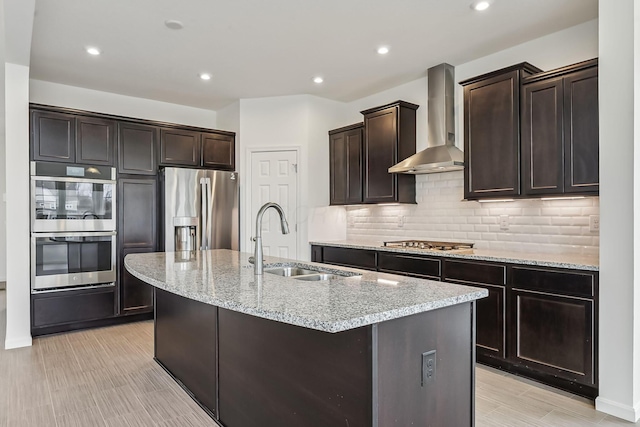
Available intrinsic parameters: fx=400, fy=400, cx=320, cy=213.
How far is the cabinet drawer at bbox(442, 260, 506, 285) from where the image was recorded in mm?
3045

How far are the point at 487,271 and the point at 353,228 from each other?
250cm

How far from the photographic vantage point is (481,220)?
3869 mm

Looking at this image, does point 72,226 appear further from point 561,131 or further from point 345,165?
point 561,131

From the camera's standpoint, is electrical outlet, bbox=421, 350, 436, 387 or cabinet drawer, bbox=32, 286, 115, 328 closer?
electrical outlet, bbox=421, 350, 436, 387

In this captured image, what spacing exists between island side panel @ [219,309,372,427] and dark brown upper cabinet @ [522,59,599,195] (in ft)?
7.59

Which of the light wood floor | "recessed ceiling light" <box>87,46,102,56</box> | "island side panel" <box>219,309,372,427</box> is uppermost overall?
"recessed ceiling light" <box>87,46,102,56</box>

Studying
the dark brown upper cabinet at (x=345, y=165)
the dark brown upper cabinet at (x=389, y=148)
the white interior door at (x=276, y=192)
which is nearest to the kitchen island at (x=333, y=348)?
the dark brown upper cabinet at (x=389, y=148)

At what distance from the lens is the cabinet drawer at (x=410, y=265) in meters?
3.51

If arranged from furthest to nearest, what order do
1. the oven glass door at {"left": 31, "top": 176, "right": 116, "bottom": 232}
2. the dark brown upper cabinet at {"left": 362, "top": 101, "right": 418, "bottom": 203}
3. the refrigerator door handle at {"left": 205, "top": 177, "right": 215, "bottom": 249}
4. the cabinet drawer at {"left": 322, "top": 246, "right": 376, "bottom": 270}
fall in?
the refrigerator door handle at {"left": 205, "top": 177, "right": 215, "bottom": 249} → the dark brown upper cabinet at {"left": 362, "top": 101, "right": 418, "bottom": 203} → the cabinet drawer at {"left": 322, "top": 246, "right": 376, "bottom": 270} → the oven glass door at {"left": 31, "top": 176, "right": 116, "bottom": 232}

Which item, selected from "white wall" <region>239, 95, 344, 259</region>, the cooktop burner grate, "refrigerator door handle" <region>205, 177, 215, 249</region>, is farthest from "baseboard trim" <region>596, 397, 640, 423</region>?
"refrigerator door handle" <region>205, 177, 215, 249</region>

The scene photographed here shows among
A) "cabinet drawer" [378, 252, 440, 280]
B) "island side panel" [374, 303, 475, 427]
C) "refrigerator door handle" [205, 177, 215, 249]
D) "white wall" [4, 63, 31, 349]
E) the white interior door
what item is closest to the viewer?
"island side panel" [374, 303, 475, 427]

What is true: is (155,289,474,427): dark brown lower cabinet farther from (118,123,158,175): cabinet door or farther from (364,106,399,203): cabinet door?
(118,123,158,175): cabinet door

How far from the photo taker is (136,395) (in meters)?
2.71

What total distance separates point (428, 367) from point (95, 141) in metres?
4.13
